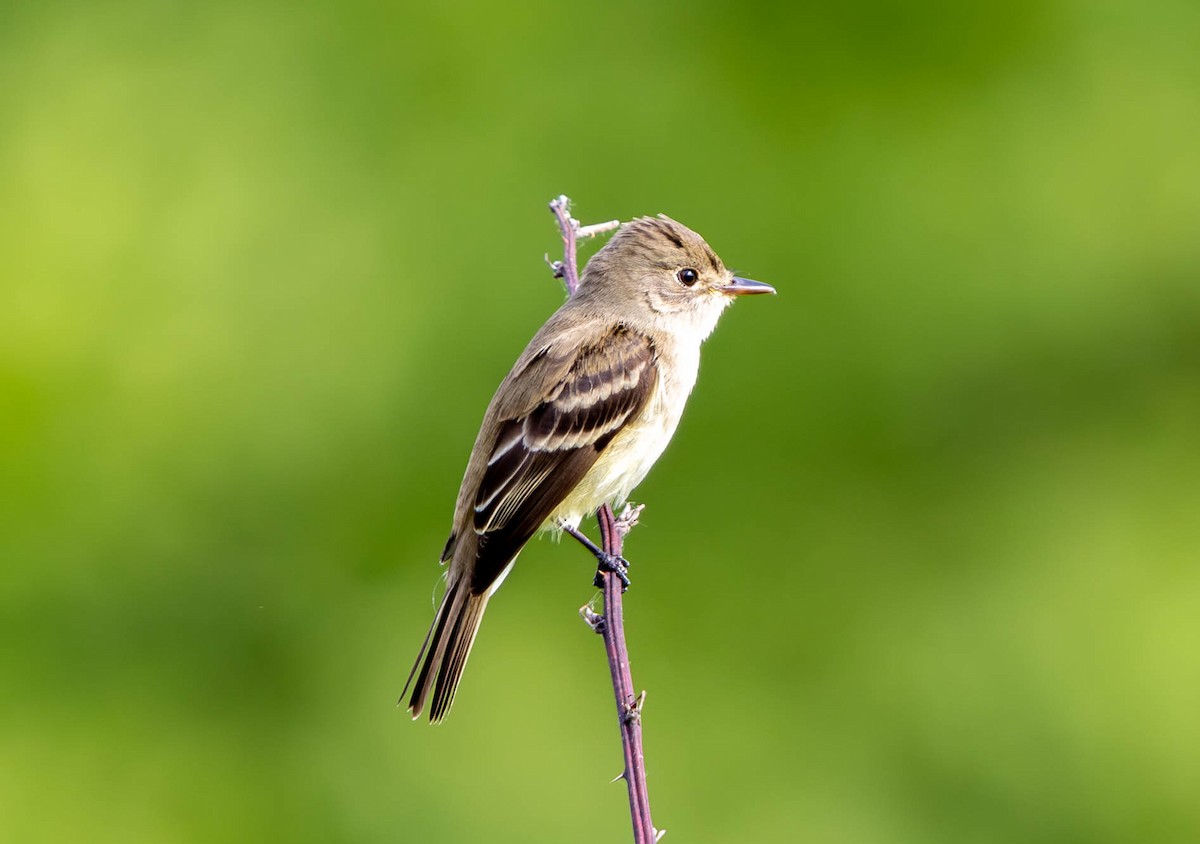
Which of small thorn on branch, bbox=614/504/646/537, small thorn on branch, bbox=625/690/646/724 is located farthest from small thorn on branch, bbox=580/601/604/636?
small thorn on branch, bbox=614/504/646/537

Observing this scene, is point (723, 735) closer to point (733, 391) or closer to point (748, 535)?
point (748, 535)

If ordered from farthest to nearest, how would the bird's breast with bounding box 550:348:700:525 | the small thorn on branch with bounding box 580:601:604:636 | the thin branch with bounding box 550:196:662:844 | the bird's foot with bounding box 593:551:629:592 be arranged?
1. the bird's breast with bounding box 550:348:700:525
2. the bird's foot with bounding box 593:551:629:592
3. the small thorn on branch with bounding box 580:601:604:636
4. the thin branch with bounding box 550:196:662:844

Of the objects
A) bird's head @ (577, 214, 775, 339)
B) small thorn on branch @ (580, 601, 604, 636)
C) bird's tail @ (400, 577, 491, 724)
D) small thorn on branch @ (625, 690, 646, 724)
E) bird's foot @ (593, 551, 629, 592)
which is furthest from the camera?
bird's head @ (577, 214, 775, 339)

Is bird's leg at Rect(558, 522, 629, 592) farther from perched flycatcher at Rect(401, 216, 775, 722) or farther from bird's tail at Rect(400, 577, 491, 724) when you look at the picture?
bird's tail at Rect(400, 577, 491, 724)

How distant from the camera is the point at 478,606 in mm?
4332

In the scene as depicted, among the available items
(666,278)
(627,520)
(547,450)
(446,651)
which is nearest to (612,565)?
(627,520)

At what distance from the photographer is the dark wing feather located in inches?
169

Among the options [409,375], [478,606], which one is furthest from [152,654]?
[478,606]

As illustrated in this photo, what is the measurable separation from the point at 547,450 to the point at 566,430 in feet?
0.28

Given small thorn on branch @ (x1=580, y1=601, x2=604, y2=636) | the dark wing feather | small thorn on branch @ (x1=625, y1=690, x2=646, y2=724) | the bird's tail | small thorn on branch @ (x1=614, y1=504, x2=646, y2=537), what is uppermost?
the dark wing feather

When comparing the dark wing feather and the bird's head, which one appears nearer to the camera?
the dark wing feather

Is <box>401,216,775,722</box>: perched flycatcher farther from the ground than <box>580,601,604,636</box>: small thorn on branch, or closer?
farther from the ground

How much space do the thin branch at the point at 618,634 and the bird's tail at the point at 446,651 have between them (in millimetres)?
381

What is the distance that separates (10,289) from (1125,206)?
559 centimetres
